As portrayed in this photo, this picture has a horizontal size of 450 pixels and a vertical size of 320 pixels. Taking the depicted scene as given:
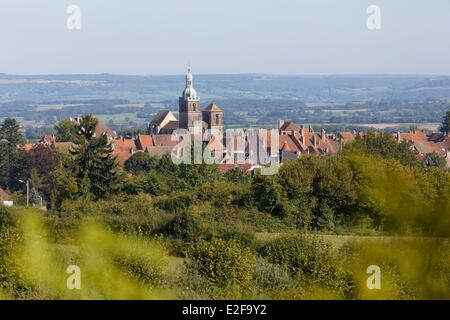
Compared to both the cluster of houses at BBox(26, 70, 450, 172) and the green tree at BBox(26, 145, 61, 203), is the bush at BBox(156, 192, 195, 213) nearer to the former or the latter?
the green tree at BBox(26, 145, 61, 203)

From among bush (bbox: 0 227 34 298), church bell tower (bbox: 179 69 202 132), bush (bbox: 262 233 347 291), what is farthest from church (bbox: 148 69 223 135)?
bush (bbox: 0 227 34 298)

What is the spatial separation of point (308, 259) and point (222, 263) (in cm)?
157

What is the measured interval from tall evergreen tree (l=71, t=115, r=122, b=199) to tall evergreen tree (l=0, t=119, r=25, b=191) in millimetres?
12213

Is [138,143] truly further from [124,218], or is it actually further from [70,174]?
[124,218]

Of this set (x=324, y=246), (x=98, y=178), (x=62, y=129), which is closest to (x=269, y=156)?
(x=62, y=129)

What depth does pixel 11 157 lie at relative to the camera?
5438cm

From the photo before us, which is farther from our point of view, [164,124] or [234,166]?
[164,124]

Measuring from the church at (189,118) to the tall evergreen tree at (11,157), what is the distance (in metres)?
35.5

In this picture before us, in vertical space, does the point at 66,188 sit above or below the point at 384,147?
below

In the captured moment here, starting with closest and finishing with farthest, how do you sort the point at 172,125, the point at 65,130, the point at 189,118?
the point at 65,130 → the point at 189,118 → the point at 172,125

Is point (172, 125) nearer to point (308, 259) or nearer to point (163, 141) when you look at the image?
point (163, 141)

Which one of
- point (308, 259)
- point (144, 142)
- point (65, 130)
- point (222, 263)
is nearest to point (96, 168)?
point (308, 259)

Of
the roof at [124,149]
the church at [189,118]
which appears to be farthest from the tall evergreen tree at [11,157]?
the church at [189,118]
